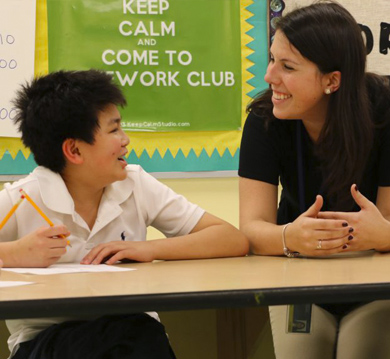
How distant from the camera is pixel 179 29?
2.58 m

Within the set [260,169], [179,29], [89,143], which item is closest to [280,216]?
[260,169]

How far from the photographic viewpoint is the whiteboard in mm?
2432

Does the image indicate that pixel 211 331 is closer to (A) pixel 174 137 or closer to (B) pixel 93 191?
(A) pixel 174 137

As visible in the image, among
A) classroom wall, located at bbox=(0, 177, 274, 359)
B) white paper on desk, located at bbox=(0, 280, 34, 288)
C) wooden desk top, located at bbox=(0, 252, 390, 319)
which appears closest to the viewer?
wooden desk top, located at bbox=(0, 252, 390, 319)

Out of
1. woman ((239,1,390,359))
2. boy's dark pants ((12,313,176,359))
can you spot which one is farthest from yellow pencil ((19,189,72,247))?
woman ((239,1,390,359))

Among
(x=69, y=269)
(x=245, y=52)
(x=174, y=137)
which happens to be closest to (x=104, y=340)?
(x=69, y=269)

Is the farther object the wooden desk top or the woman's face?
the woman's face

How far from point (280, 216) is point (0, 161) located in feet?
3.41

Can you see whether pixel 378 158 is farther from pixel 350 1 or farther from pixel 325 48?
pixel 350 1

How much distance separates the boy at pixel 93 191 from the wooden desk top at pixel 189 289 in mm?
244

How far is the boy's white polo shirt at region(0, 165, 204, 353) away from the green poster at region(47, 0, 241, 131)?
0.77 metres

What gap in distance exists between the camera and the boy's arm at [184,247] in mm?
1598

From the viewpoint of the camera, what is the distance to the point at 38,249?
59.7 inches

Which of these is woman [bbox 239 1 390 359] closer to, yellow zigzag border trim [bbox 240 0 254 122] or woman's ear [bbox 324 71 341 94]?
woman's ear [bbox 324 71 341 94]
